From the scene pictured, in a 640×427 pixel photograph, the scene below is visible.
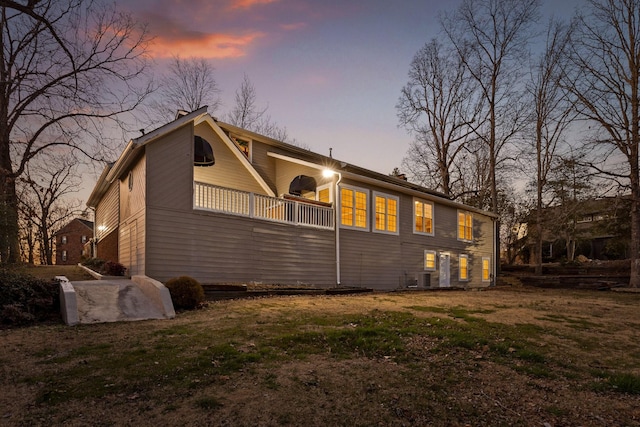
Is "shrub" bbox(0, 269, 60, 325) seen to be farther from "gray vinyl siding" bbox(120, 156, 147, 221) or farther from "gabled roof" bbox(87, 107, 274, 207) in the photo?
"gabled roof" bbox(87, 107, 274, 207)

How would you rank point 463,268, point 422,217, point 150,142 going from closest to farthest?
point 150,142 < point 422,217 < point 463,268

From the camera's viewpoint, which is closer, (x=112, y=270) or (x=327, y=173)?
(x=112, y=270)

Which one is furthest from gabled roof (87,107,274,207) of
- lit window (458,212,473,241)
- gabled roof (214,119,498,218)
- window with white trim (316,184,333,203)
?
lit window (458,212,473,241)

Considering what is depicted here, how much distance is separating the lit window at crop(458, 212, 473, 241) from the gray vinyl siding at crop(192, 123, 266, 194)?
45.3 feet

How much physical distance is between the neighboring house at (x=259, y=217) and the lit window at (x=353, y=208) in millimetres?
47

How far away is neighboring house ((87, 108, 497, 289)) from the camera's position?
11695 mm

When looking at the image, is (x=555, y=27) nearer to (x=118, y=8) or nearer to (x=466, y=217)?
(x=466, y=217)

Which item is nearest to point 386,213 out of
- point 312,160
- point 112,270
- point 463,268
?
point 312,160

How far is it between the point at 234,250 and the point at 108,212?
393 inches

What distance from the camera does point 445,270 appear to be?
22031mm

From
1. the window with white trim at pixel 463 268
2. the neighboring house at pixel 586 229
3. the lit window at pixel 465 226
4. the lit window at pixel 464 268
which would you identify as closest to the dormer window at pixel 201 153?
the lit window at pixel 465 226

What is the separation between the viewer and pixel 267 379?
14.2 ft

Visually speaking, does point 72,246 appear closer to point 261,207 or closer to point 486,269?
point 261,207

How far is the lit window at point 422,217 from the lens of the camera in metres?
20.2
